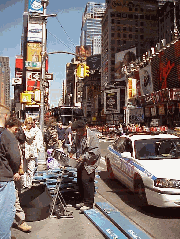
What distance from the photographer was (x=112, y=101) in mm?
83125

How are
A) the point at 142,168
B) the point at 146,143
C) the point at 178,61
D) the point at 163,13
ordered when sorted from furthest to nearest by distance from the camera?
the point at 163,13, the point at 178,61, the point at 146,143, the point at 142,168

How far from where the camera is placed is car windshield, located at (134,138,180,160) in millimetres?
6942

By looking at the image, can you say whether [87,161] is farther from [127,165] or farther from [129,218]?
[127,165]

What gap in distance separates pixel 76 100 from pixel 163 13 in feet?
277

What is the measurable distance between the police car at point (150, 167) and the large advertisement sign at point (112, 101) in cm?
7358

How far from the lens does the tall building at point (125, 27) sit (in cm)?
11769

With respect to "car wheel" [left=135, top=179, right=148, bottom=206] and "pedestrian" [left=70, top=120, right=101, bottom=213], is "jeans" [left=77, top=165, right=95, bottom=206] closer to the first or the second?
"pedestrian" [left=70, top=120, right=101, bottom=213]

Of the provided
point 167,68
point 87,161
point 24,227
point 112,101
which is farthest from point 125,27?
point 24,227

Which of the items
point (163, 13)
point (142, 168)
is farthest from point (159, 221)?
point (163, 13)

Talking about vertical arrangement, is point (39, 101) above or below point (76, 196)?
above

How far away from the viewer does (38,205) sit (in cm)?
540

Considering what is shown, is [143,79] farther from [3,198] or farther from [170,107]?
[3,198]

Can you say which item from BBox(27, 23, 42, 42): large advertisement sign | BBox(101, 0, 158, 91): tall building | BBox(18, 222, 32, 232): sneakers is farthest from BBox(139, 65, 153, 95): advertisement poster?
BBox(101, 0, 158, 91): tall building

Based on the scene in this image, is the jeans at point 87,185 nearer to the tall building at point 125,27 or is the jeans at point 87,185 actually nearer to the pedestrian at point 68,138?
the pedestrian at point 68,138
